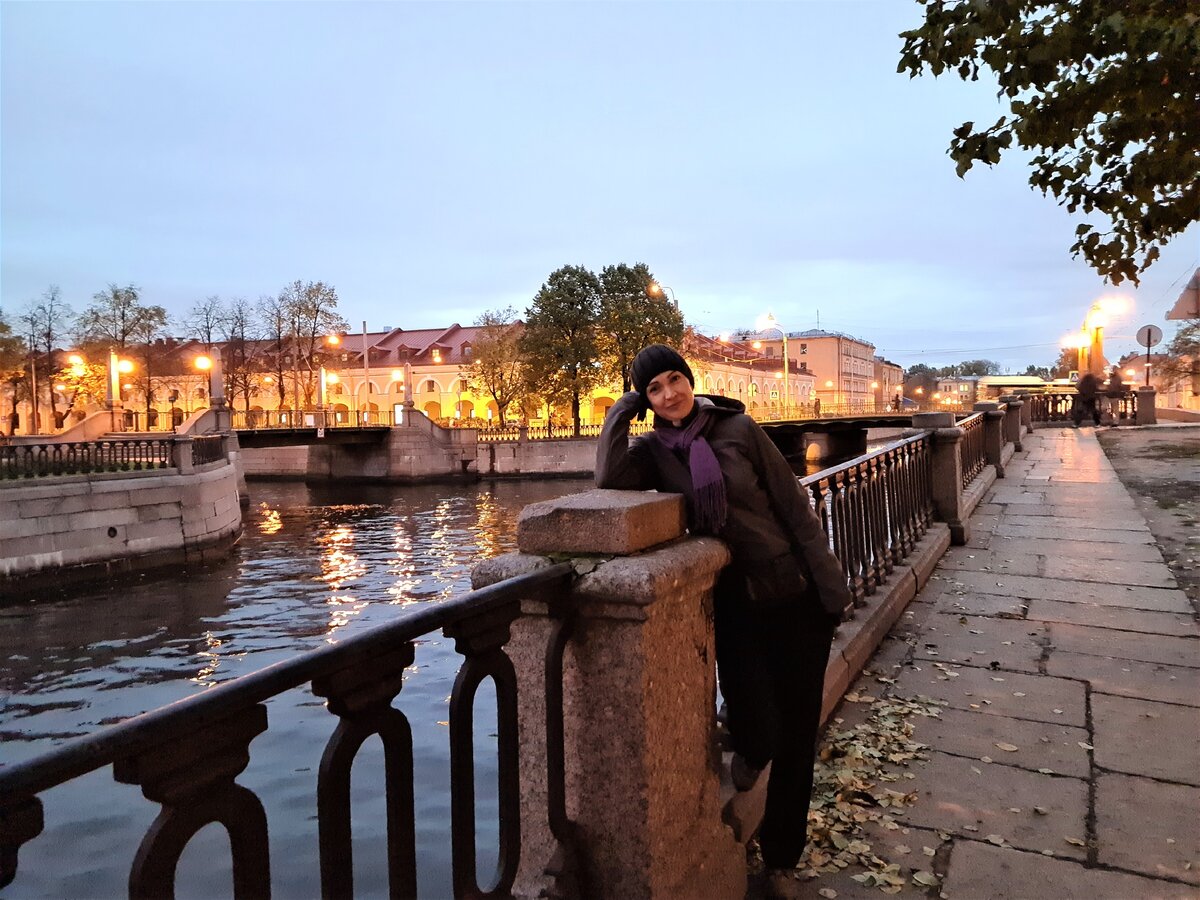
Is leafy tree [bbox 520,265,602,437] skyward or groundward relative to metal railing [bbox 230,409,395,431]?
skyward

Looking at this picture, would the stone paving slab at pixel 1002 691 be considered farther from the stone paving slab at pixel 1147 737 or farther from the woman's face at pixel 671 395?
the woman's face at pixel 671 395

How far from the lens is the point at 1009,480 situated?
13516 mm

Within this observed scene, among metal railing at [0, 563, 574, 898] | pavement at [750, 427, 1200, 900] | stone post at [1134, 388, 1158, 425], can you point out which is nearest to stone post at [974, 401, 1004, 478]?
pavement at [750, 427, 1200, 900]

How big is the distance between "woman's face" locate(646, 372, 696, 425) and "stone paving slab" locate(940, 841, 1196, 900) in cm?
183

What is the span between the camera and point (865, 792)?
332cm

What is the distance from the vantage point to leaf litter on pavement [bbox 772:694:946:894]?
2838 millimetres

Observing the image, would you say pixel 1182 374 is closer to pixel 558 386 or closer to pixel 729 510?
pixel 558 386

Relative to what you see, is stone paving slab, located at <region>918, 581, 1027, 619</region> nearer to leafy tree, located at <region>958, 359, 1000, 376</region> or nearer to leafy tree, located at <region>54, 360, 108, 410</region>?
leafy tree, located at <region>54, 360, 108, 410</region>

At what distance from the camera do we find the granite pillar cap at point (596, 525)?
2186 millimetres

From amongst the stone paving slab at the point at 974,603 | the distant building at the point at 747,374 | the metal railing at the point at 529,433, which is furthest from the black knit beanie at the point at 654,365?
the distant building at the point at 747,374

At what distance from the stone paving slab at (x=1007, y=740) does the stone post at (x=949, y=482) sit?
15.0ft

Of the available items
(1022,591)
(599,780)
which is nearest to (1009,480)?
(1022,591)

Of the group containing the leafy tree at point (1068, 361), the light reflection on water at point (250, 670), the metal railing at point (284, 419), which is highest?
the leafy tree at point (1068, 361)

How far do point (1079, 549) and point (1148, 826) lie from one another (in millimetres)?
5610
